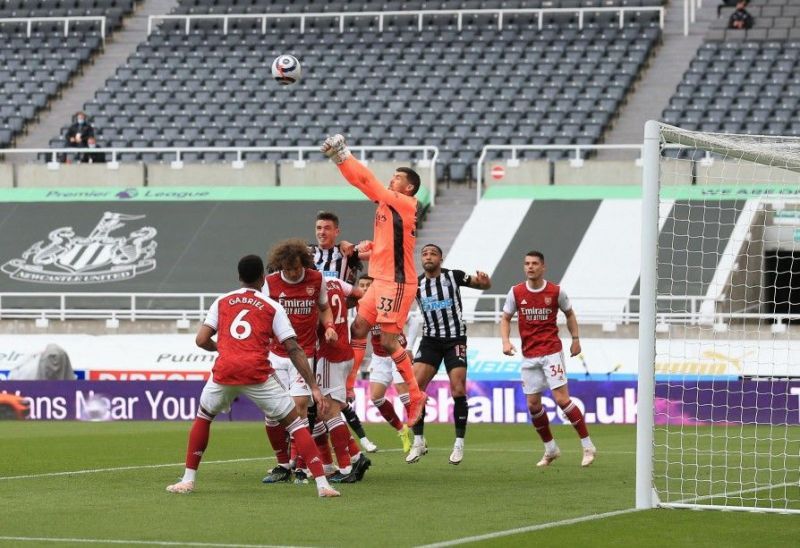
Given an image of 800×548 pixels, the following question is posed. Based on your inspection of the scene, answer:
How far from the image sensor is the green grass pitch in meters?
9.66

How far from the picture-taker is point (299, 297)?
12.9 metres

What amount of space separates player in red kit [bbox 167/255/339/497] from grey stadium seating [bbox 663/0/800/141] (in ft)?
81.0

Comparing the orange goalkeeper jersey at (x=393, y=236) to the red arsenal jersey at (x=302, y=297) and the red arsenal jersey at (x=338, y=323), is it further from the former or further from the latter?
the red arsenal jersey at (x=302, y=297)

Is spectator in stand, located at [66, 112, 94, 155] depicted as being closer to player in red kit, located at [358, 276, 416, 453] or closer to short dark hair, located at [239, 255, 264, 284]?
player in red kit, located at [358, 276, 416, 453]

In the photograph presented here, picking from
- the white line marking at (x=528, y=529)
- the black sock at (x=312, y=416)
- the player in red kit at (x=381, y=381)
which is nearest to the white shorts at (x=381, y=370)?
the player in red kit at (x=381, y=381)

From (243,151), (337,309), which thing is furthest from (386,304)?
(243,151)

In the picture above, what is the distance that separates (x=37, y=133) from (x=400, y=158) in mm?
10308

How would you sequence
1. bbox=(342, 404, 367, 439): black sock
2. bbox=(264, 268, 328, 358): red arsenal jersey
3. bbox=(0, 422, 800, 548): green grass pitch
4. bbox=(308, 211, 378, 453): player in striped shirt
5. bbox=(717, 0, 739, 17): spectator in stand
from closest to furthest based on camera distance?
bbox=(0, 422, 800, 548): green grass pitch
bbox=(264, 268, 328, 358): red arsenal jersey
bbox=(308, 211, 378, 453): player in striped shirt
bbox=(342, 404, 367, 439): black sock
bbox=(717, 0, 739, 17): spectator in stand

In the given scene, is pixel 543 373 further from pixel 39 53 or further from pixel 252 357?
pixel 39 53

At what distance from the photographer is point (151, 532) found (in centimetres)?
980

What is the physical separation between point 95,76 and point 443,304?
29441 mm

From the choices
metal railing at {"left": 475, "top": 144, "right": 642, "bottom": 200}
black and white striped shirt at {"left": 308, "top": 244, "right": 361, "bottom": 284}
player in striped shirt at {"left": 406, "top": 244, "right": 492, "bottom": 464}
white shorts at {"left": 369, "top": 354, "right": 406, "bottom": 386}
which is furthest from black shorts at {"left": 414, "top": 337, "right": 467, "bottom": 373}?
metal railing at {"left": 475, "top": 144, "right": 642, "bottom": 200}

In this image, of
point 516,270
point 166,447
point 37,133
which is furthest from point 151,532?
point 37,133

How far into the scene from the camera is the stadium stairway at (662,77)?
37.7 meters
